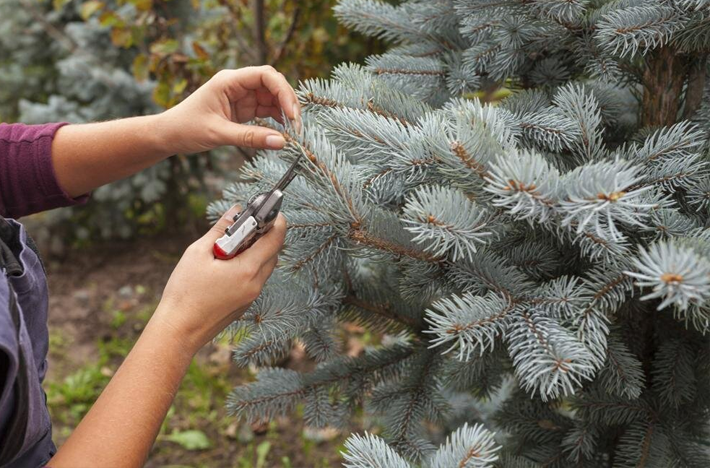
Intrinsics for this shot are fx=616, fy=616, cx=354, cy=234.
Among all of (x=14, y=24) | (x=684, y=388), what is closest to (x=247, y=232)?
(x=684, y=388)

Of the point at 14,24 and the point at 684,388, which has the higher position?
the point at 14,24

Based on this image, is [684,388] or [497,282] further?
[684,388]

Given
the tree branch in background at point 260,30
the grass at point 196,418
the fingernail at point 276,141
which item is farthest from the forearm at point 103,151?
the tree branch in background at point 260,30

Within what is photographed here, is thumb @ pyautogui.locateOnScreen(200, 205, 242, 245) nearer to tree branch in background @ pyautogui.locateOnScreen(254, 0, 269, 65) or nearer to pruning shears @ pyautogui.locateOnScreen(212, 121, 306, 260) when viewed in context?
pruning shears @ pyautogui.locateOnScreen(212, 121, 306, 260)

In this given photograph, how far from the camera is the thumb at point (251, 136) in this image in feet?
3.49

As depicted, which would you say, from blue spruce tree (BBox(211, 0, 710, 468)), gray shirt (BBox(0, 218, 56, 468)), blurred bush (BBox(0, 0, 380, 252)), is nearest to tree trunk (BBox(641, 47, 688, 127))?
blue spruce tree (BBox(211, 0, 710, 468))

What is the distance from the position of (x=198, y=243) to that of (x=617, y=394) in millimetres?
886

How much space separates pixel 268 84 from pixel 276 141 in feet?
0.64

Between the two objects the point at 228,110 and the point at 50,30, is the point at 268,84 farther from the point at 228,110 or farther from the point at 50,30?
the point at 50,30

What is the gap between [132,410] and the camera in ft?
3.26

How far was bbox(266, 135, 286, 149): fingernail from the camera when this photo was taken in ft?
3.46

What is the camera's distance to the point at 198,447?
2740 mm

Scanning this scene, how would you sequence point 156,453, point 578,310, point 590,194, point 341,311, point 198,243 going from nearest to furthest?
1. point 590,194
2. point 578,310
3. point 198,243
4. point 341,311
5. point 156,453

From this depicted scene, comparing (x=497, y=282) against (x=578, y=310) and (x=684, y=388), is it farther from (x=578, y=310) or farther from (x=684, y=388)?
(x=684, y=388)
